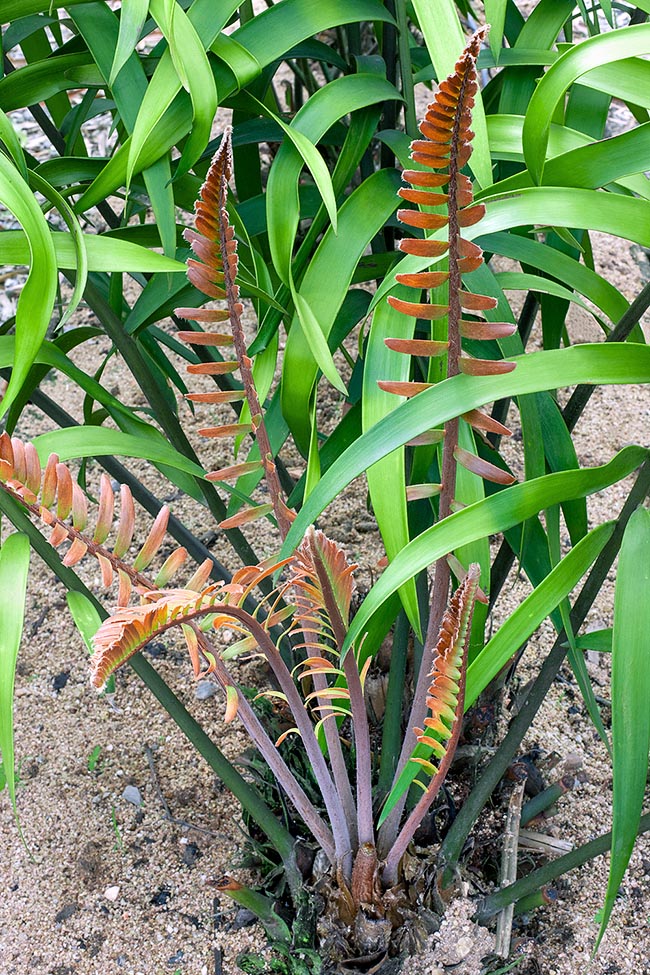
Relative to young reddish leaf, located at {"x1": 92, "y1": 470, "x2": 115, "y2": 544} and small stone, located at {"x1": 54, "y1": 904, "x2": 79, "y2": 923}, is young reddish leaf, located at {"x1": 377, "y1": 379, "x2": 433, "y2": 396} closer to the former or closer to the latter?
young reddish leaf, located at {"x1": 92, "y1": 470, "x2": 115, "y2": 544}

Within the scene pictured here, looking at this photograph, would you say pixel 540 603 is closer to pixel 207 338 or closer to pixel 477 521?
pixel 477 521

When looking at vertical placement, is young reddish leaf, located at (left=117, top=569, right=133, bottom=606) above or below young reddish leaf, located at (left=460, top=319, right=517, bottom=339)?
below

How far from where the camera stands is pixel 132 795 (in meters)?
0.89

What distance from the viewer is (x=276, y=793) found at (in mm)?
797

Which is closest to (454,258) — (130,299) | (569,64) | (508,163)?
(569,64)

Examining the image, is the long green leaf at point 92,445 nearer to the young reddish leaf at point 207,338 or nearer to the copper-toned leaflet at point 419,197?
the young reddish leaf at point 207,338

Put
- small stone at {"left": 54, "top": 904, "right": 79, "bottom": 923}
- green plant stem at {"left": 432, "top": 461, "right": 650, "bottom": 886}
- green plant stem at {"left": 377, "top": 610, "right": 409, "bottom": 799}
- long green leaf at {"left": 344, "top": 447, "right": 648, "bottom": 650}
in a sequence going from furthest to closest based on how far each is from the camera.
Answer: small stone at {"left": 54, "top": 904, "right": 79, "bottom": 923} → green plant stem at {"left": 377, "top": 610, "right": 409, "bottom": 799} → green plant stem at {"left": 432, "top": 461, "right": 650, "bottom": 886} → long green leaf at {"left": 344, "top": 447, "right": 648, "bottom": 650}

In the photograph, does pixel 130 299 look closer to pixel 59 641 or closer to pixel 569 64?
pixel 59 641

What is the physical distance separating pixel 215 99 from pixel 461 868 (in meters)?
0.62

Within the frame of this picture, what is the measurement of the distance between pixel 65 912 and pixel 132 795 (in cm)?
12

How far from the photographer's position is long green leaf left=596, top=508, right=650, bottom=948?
17.4 inches

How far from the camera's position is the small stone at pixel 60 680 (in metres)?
1.02

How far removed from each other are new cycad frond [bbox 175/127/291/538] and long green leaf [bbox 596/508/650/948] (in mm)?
193

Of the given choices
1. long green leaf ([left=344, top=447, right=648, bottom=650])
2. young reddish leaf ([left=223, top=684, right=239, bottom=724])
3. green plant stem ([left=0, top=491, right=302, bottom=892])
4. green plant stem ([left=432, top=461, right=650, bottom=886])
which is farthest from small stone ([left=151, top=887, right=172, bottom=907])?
long green leaf ([left=344, top=447, right=648, bottom=650])
